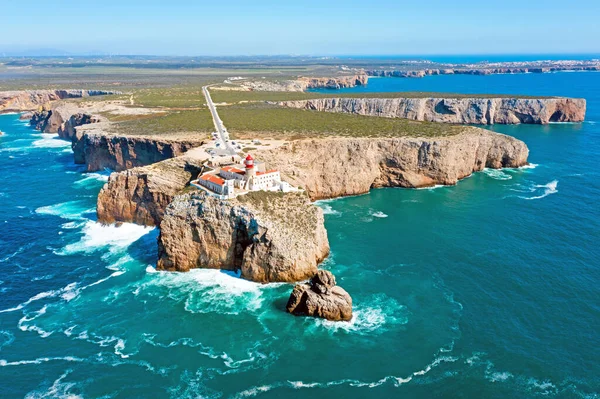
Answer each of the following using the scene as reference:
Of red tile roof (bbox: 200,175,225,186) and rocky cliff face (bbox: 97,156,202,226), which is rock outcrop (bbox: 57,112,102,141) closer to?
rocky cliff face (bbox: 97,156,202,226)

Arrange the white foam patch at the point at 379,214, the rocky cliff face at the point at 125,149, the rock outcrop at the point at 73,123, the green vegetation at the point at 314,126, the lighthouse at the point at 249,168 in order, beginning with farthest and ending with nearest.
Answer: the rock outcrop at the point at 73,123 → the green vegetation at the point at 314,126 → the rocky cliff face at the point at 125,149 → the white foam patch at the point at 379,214 → the lighthouse at the point at 249,168

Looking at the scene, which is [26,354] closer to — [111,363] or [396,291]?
[111,363]

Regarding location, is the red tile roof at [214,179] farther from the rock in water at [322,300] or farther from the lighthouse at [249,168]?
the rock in water at [322,300]

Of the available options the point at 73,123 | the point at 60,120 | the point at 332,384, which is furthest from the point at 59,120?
the point at 332,384

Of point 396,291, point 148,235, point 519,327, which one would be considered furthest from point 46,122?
point 519,327

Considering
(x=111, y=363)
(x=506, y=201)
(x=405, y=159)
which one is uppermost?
(x=405, y=159)

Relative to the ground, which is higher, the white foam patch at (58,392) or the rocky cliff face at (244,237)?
the rocky cliff face at (244,237)

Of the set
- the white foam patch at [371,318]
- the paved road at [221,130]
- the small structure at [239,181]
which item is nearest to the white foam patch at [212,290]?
the white foam patch at [371,318]
